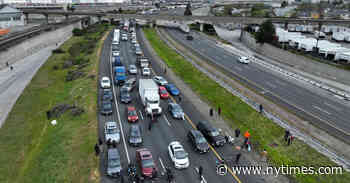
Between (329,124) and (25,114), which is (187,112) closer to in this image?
(329,124)

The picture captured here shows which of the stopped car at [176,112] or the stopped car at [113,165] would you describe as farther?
the stopped car at [176,112]

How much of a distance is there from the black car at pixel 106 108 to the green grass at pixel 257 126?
17.7 meters

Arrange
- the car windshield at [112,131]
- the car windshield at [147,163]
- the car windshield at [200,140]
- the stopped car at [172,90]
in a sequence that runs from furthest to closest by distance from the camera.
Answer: the stopped car at [172,90] → the car windshield at [112,131] → the car windshield at [200,140] → the car windshield at [147,163]

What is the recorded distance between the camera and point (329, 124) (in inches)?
1532

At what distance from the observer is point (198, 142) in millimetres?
32469

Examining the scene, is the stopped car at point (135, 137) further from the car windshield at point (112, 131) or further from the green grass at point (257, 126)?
the green grass at point (257, 126)

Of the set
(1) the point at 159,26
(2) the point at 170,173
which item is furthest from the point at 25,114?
(1) the point at 159,26

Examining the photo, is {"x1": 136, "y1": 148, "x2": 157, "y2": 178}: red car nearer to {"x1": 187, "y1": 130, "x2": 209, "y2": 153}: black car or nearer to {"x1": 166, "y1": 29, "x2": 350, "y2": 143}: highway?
{"x1": 187, "y1": 130, "x2": 209, "y2": 153}: black car

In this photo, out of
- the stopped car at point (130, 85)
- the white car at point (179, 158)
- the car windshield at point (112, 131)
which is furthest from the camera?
the stopped car at point (130, 85)

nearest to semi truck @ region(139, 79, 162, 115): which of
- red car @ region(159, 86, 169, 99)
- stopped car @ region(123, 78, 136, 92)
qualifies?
red car @ region(159, 86, 169, 99)

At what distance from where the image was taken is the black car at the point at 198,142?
3190cm

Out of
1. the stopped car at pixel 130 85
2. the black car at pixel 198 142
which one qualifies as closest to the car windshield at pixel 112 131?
the black car at pixel 198 142

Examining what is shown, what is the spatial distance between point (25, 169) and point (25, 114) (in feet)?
62.8

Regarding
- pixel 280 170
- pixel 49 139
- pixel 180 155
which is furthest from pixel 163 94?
pixel 280 170
